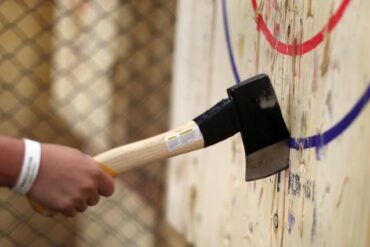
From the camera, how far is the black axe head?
143cm

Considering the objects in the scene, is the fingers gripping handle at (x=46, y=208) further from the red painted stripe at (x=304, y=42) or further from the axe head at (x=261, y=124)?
the red painted stripe at (x=304, y=42)

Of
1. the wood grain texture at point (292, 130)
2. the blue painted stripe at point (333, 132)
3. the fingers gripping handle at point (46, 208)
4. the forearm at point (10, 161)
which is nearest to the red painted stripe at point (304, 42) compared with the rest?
the wood grain texture at point (292, 130)

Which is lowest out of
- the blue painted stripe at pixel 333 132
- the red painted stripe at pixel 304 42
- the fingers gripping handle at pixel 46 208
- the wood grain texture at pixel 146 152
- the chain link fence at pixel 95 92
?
the chain link fence at pixel 95 92

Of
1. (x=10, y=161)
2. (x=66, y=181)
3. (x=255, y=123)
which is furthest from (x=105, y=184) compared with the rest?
(x=255, y=123)

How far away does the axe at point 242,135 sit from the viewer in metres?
1.43

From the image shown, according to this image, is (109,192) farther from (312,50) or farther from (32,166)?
(312,50)

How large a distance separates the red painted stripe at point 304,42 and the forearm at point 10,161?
521mm

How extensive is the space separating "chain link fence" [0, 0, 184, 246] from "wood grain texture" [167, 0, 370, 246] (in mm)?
1230

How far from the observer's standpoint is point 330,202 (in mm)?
1321

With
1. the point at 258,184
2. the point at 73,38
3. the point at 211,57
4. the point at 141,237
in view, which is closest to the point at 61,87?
the point at 73,38

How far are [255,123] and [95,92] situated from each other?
224 centimetres

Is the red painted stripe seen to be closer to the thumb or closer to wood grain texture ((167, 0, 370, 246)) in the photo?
wood grain texture ((167, 0, 370, 246))

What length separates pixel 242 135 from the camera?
1.45 m

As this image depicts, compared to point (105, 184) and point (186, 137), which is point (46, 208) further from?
point (186, 137)
